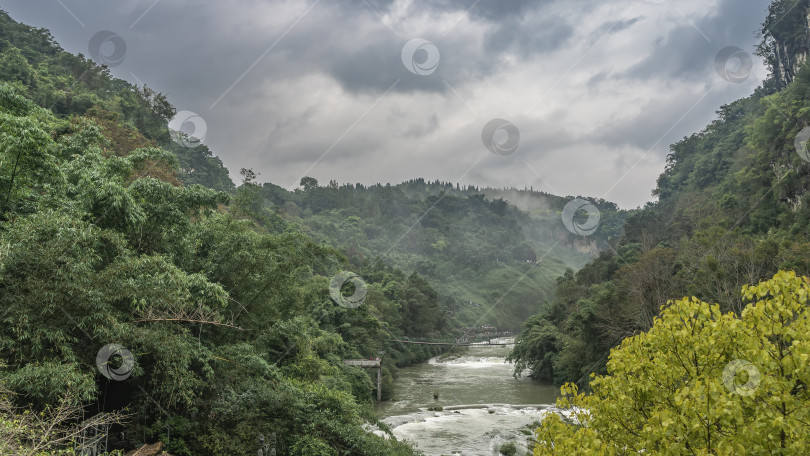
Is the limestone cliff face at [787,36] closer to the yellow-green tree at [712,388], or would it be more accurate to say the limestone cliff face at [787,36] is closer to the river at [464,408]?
the river at [464,408]

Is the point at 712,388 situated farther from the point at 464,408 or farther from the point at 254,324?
the point at 464,408

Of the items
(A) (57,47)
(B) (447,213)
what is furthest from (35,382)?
(B) (447,213)

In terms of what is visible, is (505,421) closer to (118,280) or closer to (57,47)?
(118,280)

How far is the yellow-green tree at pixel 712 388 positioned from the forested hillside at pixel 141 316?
255 inches

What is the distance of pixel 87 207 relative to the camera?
34.9 feet

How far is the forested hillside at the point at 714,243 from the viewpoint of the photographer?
78.3 feet

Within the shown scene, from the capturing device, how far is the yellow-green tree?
Result: 389cm

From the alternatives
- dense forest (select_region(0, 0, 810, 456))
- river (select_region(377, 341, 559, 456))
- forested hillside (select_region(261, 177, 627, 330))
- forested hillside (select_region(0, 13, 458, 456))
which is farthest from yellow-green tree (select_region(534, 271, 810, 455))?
forested hillside (select_region(261, 177, 627, 330))

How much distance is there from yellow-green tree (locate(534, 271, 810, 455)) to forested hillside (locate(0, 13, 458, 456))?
648 cm

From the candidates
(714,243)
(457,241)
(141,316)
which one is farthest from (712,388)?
(457,241)

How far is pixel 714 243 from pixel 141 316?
28.7 metres

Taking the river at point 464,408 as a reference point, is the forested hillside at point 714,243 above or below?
above

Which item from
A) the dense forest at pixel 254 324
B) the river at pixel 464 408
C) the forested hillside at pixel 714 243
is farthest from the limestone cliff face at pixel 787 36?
the river at pixel 464 408

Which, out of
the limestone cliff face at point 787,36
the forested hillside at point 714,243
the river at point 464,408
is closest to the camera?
the river at point 464,408
